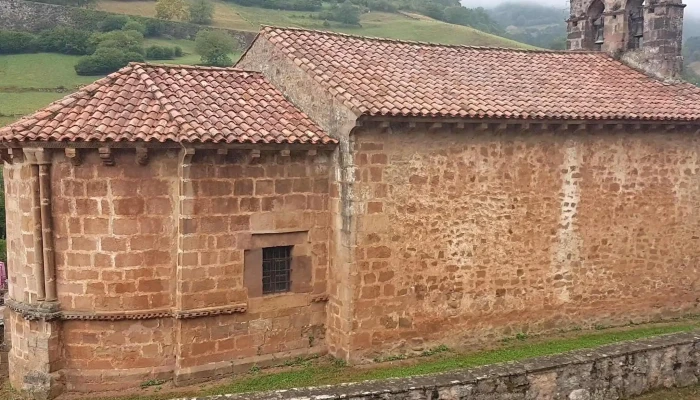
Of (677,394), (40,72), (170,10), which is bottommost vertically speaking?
(677,394)

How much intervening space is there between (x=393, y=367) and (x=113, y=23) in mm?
57345

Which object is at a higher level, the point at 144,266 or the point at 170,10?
the point at 170,10

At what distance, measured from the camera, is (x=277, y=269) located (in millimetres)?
10875

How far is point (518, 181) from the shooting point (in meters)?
12.1

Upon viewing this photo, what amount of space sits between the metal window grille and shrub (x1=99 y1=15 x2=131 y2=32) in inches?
2148

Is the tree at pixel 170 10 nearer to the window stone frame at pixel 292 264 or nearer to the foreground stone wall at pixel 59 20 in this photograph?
the foreground stone wall at pixel 59 20

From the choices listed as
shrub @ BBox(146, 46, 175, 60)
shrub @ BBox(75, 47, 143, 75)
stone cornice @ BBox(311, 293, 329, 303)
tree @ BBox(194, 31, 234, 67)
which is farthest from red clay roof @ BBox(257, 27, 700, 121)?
shrub @ BBox(146, 46, 175, 60)

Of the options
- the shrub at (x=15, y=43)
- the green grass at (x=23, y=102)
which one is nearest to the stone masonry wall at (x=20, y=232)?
the green grass at (x=23, y=102)

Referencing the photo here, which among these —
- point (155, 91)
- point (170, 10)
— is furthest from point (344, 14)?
point (155, 91)

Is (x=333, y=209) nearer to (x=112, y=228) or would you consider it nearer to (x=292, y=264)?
(x=292, y=264)

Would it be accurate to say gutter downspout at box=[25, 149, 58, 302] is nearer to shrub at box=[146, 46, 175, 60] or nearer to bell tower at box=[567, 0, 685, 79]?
bell tower at box=[567, 0, 685, 79]

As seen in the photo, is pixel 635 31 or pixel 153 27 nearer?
pixel 635 31

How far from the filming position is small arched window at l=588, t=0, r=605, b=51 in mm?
16719

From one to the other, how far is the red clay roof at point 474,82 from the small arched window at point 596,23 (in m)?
1.77
